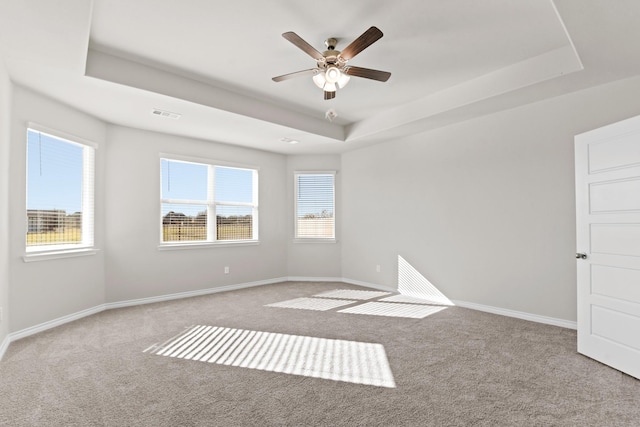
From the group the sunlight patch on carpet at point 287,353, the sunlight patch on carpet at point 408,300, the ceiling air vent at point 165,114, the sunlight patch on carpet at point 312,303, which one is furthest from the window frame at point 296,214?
the sunlight patch on carpet at point 287,353

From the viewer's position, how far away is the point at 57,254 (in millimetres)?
3885

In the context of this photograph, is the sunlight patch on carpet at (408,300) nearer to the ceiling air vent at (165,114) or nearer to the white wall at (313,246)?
the white wall at (313,246)

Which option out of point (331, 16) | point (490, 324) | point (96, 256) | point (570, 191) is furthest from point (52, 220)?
point (570, 191)

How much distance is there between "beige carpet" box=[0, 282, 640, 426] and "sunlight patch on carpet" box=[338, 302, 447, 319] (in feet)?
0.72

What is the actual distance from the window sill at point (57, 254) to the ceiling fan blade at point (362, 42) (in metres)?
3.81

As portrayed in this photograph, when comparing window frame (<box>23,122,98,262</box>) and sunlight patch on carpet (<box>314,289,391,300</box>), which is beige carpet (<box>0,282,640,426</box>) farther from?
sunlight patch on carpet (<box>314,289,391,300</box>)

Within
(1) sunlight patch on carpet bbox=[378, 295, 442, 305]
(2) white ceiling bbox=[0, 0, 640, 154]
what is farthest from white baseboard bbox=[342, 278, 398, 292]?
(2) white ceiling bbox=[0, 0, 640, 154]

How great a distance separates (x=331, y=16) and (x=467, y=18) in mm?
1114

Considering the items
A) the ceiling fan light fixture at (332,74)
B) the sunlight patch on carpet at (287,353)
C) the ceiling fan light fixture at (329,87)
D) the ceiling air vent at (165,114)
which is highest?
the ceiling air vent at (165,114)

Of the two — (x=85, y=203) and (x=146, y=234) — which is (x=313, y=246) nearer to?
(x=146, y=234)

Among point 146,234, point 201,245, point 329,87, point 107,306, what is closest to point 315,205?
point 201,245

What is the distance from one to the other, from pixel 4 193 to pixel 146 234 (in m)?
1.96

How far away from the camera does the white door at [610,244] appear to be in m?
2.60

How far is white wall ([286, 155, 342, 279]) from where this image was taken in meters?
6.75
